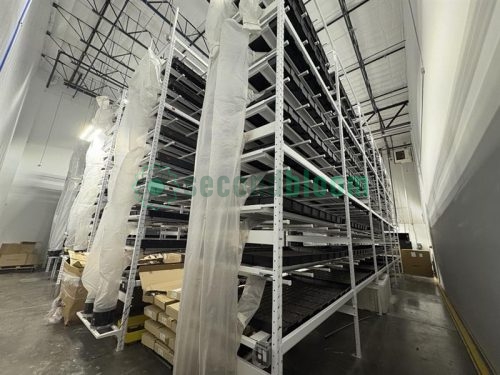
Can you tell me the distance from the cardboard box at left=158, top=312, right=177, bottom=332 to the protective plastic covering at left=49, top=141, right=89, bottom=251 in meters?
4.30

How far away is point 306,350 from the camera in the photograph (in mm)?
1614

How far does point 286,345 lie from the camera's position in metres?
0.94

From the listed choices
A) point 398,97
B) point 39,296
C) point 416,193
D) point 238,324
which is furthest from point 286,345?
point 416,193

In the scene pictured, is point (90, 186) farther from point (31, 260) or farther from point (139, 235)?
point (31, 260)

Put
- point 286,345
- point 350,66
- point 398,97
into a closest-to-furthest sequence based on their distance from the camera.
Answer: point 286,345 < point 350,66 < point 398,97

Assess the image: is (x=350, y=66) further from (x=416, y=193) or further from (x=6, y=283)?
(x=6, y=283)

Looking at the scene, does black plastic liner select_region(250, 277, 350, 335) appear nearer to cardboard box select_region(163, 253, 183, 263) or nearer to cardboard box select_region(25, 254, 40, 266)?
cardboard box select_region(163, 253, 183, 263)

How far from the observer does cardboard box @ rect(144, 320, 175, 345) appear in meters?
1.35

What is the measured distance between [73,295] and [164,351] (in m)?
1.18

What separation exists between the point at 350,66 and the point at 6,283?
788 cm

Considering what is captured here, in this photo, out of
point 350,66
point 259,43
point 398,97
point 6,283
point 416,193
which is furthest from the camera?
point 416,193

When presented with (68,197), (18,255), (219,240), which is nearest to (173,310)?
(219,240)

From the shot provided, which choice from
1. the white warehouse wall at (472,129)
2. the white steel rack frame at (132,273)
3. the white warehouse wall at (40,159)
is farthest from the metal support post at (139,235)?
the white warehouse wall at (40,159)

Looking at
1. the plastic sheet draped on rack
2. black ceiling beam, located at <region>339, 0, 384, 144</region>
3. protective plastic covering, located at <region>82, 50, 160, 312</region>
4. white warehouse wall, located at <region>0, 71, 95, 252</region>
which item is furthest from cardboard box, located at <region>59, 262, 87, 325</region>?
black ceiling beam, located at <region>339, 0, 384, 144</region>
